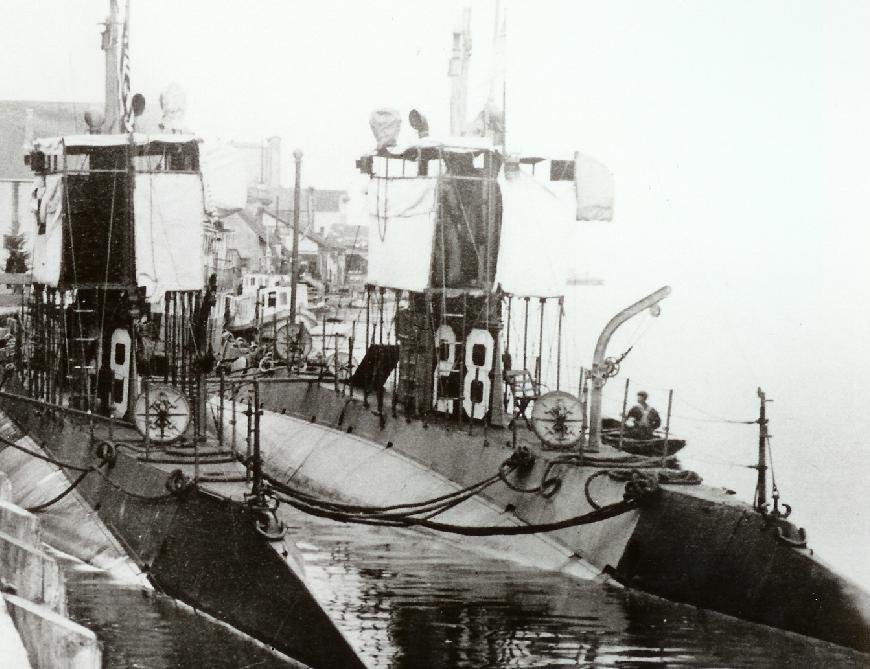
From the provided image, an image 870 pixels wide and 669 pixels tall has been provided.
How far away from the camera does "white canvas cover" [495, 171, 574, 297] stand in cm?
2525

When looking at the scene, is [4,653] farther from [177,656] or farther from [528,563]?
[528,563]

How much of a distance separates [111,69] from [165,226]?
161 inches

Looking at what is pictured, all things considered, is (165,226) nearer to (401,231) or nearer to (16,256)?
(401,231)

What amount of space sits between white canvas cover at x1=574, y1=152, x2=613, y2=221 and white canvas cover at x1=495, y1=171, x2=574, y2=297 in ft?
1.98

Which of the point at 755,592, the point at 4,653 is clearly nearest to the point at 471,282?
the point at 755,592

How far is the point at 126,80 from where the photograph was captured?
24.0m

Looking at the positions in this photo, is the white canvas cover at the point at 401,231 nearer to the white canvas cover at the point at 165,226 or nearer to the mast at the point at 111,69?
the white canvas cover at the point at 165,226

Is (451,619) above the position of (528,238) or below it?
below

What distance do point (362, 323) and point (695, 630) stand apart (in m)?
76.3

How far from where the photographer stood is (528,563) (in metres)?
21.2

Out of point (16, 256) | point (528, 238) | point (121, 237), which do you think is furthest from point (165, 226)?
point (16, 256)

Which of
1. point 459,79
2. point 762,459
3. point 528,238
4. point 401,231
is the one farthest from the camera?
point 459,79

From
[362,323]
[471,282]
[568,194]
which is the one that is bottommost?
[362,323]

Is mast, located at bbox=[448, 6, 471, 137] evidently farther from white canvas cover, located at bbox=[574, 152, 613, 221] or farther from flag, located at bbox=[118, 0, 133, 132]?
flag, located at bbox=[118, 0, 133, 132]
